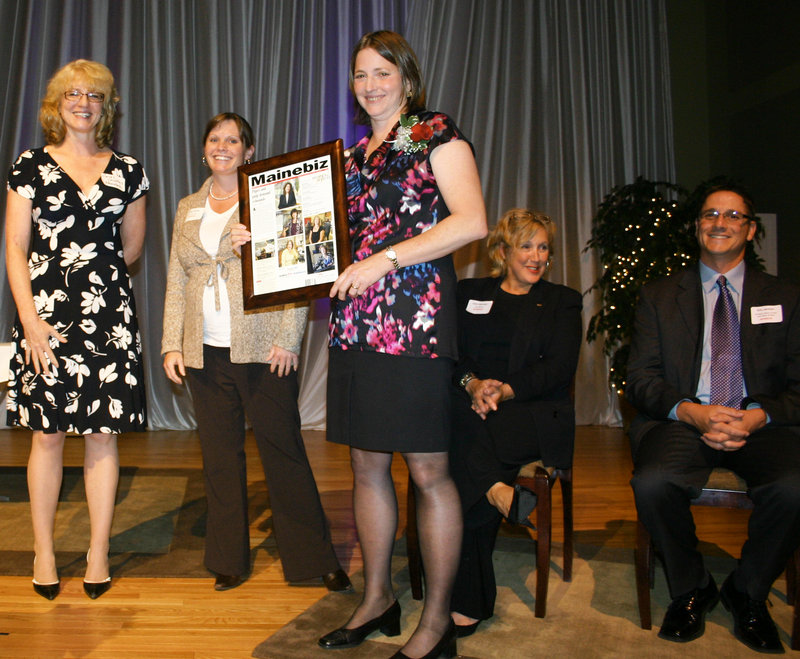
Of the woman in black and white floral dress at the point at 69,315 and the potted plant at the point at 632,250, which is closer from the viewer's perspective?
the woman in black and white floral dress at the point at 69,315

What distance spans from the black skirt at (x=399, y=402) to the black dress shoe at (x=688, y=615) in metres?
0.97

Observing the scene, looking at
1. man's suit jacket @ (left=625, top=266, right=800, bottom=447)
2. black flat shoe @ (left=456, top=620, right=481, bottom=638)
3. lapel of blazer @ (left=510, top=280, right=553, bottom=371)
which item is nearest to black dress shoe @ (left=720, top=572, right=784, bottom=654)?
man's suit jacket @ (left=625, top=266, right=800, bottom=447)

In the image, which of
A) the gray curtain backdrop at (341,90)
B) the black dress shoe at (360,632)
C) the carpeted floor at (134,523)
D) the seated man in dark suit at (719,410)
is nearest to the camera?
the black dress shoe at (360,632)

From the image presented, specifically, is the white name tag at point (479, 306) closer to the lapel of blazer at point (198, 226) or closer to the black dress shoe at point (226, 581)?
the lapel of blazer at point (198, 226)

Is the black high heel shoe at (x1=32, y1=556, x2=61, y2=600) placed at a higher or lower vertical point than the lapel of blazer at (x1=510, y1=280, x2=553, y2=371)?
lower

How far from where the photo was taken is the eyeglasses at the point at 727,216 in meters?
2.72

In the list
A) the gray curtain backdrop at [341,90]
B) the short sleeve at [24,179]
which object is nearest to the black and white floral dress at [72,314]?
the short sleeve at [24,179]

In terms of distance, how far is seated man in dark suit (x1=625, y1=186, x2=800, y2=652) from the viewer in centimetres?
235

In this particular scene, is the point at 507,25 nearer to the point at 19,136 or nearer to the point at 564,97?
the point at 564,97

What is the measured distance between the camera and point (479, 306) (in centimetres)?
303

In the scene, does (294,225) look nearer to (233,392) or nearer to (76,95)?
(233,392)

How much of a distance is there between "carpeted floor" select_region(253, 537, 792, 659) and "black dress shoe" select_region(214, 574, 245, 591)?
1.20 ft

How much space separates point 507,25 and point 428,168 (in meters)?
5.36

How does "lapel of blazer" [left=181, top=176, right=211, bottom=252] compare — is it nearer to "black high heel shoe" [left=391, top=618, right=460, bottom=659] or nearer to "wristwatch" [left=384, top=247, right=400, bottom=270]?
"wristwatch" [left=384, top=247, right=400, bottom=270]
